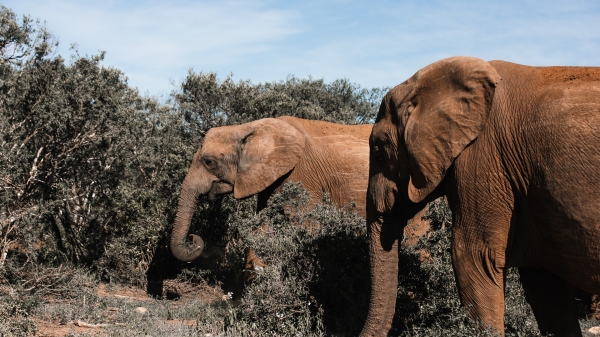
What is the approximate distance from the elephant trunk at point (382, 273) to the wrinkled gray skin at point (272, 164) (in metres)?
3.60

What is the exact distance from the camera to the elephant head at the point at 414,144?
232 inches

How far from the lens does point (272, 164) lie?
1087cm

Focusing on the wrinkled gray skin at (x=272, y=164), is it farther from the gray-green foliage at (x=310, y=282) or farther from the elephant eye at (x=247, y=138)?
the gray-green foliage at (x=310, y=282)

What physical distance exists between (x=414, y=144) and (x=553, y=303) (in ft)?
6.34

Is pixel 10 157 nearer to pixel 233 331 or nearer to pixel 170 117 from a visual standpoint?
pixel 233 331

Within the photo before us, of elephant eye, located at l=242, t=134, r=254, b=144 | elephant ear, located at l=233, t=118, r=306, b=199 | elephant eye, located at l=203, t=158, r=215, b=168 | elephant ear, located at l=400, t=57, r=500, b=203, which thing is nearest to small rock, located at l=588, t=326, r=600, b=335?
elephant ear, located at l=400, t=57, r=500, b=203

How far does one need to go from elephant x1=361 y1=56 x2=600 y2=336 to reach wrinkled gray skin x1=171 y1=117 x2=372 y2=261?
3794mm

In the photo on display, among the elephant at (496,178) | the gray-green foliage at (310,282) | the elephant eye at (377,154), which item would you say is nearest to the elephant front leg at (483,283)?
the elephant at (496,178)

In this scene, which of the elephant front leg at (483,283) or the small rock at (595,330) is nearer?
the elephant front leg at (483,283)

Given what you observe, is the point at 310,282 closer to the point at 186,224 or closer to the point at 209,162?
Answer: the point at 186,224

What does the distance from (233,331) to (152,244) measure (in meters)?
4.83

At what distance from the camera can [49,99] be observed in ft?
37.5

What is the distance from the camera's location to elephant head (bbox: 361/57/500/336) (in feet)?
19.4

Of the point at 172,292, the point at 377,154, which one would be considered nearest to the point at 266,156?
the point at 172,292
